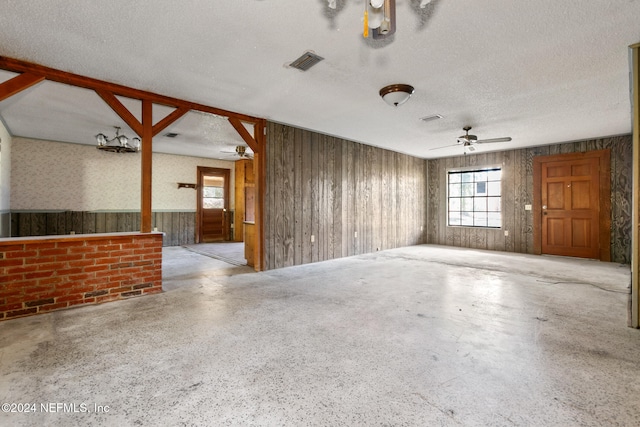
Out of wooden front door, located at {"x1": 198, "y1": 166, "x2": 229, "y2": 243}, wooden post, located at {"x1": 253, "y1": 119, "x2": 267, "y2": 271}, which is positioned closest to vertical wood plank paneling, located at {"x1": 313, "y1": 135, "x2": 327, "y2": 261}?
wooden post, located at {"x1": 253, "y1": 119, "x2": 267, "y2": 271}

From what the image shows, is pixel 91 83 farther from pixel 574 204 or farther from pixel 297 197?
pixel 574 204

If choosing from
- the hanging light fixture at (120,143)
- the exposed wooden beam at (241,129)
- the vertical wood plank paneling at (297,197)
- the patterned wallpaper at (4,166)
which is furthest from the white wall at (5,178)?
the vertical wood plank paneling at (297,197)

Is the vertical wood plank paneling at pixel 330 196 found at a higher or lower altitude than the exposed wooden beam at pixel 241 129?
lower

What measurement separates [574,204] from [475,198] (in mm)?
2069

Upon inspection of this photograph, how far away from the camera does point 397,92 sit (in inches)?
135

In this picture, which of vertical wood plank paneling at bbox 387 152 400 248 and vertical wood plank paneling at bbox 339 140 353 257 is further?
vertical wood plank paneling at bbox 387 152 400 248

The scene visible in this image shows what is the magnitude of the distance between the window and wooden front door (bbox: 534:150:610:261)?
94 cm

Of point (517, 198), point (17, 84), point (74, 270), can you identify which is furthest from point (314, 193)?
point (517, 198)

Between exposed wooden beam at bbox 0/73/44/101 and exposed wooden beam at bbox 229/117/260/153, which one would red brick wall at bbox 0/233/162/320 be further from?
exposed wooden beam at bbox 229/117/260/153

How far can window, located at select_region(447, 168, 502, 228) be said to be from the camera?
750cm

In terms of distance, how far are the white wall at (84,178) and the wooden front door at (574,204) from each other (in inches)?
363

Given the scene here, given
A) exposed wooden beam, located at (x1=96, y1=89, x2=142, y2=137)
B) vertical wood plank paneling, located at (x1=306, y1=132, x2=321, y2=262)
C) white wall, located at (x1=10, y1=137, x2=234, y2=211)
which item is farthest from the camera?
white wall, located at (x1=10, y1=137, x2=234, y2=211)

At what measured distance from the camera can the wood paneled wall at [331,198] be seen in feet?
16.5

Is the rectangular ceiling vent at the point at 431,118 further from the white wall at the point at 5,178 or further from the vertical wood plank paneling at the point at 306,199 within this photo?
the white wall at the point at 5,178
